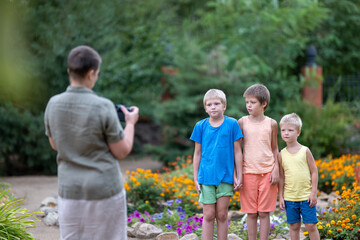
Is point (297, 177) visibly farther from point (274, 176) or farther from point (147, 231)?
point (147, 231)

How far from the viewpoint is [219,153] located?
11.0ft

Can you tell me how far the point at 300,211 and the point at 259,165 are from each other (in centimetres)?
49

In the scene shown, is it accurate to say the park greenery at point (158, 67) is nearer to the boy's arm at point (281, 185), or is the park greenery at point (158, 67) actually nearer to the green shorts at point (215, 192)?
the boy's arm at point (281, 185)

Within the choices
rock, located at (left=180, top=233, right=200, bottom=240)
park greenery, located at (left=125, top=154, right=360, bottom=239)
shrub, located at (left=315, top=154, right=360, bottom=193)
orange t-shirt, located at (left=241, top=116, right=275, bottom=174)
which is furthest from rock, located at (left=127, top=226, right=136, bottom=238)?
shrub, located at (left=315, top=154, right=360, bottom=193)

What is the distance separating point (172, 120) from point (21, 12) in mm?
3555

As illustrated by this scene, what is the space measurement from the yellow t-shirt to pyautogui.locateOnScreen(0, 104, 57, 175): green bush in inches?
217

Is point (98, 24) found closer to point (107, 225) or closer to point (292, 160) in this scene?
point (292, 160)

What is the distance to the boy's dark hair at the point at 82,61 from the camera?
236 cm

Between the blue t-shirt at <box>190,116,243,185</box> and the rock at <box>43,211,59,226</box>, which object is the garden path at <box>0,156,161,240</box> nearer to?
the rock at <box>43,211,59,226</box>

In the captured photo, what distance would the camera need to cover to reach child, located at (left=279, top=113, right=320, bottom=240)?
3.30 m

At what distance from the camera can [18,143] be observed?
7.85 meters

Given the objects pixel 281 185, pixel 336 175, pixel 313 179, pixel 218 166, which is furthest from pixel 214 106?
pixel 336 175

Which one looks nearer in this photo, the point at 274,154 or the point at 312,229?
the point at 312,229

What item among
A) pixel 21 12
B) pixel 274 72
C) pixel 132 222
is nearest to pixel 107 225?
pixel 132 222
